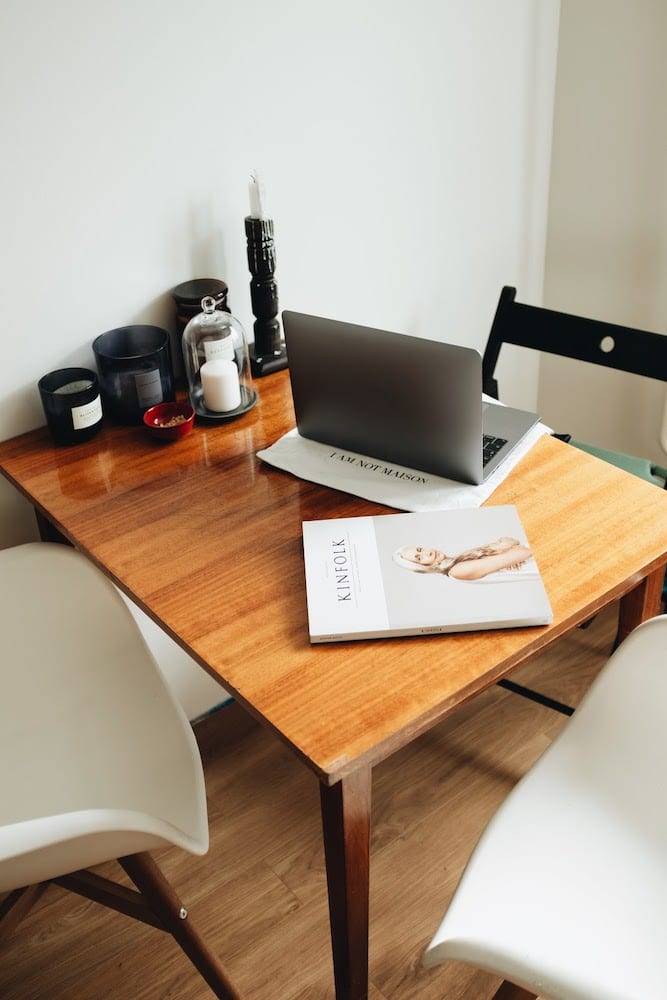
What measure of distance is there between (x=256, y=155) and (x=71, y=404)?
0.52 meters

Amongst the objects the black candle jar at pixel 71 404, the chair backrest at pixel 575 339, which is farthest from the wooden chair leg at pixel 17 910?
the chair backrest at pixel 575 339

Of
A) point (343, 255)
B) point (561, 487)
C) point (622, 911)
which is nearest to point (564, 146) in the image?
point (343, 255)

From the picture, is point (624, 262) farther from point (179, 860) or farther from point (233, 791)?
point (179, 860)

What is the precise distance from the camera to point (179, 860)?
1585 millimetres

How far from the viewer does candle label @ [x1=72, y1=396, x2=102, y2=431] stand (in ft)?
4.44

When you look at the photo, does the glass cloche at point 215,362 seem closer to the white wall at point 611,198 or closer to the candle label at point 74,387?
the candle label at point 74,387

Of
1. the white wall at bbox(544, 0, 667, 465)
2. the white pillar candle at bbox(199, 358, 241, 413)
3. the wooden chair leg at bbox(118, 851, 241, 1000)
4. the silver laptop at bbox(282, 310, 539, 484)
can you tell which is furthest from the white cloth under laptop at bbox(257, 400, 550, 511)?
the white wall at bbox(544, 0, 667, 465)

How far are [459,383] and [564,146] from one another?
1.12 metres

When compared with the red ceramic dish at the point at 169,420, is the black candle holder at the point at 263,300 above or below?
above

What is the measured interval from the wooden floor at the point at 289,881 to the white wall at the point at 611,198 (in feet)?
2.29

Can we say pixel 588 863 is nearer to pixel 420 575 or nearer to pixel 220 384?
pixel 420 575

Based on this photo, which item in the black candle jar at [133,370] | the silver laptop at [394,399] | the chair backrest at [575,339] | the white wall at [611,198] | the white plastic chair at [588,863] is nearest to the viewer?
the white plastic chair at [588,863]

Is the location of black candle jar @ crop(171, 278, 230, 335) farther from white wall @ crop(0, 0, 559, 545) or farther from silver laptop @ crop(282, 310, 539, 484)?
silver laptop @ crop(282, 310, 539, 484)

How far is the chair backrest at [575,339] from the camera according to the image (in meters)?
1.64
